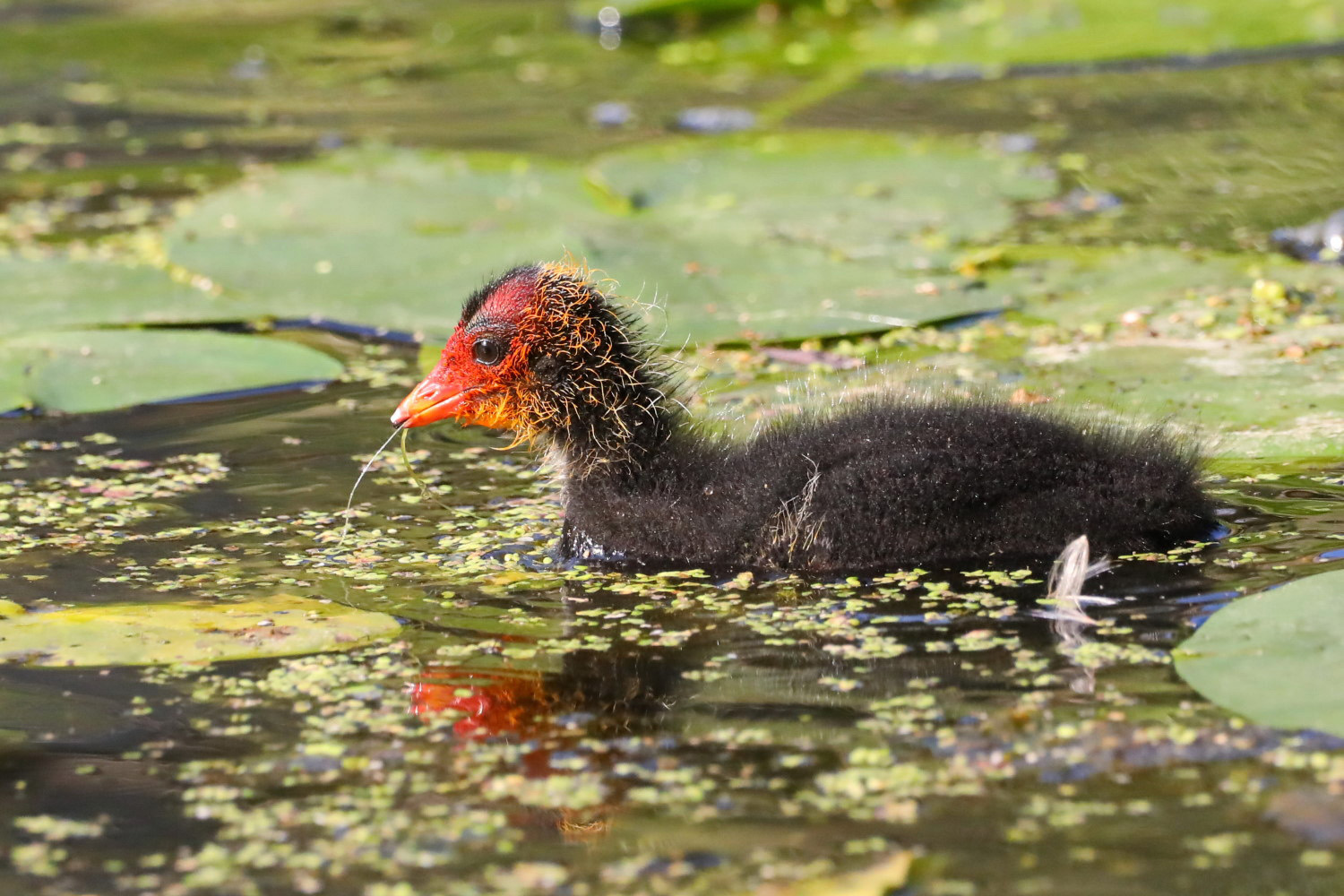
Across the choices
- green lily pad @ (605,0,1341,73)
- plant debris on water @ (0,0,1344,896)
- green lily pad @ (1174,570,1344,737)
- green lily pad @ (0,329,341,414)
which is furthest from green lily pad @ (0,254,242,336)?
green lily pad @ (605,0,1341,73)

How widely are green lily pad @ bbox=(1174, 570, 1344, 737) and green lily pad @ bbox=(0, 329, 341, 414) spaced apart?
11.8 ft

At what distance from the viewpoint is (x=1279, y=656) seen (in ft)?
11.6

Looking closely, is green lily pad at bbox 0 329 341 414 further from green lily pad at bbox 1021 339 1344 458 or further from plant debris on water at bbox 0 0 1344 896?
green lily pad at bbox 1021 339 1344 458

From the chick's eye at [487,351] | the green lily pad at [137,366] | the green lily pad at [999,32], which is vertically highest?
the green lily pad at [999,32]

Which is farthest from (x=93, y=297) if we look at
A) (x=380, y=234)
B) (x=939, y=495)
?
(x=939, y=495)

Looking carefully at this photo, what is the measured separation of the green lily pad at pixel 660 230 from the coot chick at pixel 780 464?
1310mm

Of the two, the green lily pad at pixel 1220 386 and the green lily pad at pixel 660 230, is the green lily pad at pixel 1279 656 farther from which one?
the green lily pad at pixel 660 230

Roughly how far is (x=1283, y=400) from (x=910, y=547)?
5.09 ft

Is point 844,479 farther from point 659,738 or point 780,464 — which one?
point 659,738

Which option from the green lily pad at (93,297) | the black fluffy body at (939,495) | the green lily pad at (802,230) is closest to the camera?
the black fluffy body at (939,495)

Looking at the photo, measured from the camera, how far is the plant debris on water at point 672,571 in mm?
3086

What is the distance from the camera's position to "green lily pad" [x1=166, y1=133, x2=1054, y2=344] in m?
6.57

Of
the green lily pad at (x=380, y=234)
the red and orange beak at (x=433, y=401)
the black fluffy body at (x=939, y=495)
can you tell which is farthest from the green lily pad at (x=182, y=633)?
the green lily pad at (x=380, y=234)

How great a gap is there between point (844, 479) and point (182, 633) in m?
1.64
